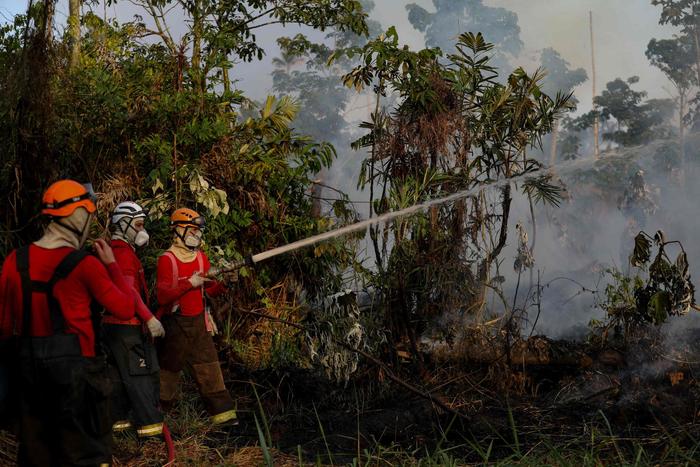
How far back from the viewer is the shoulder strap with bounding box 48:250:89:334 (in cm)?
388

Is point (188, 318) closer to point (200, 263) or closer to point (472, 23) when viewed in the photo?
point (200, 263)

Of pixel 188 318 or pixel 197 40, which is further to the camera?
pixel 197 40

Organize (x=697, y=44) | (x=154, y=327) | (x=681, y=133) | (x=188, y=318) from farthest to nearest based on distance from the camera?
(x=681, y=133)
(x=697, y=44)
(x=188, y=318)
(x=154, y=327)

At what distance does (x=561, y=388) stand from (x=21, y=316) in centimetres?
490

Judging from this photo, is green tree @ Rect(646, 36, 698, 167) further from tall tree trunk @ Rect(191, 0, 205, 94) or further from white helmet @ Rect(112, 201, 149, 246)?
white helmet @ Rect(112, 201, 149, 246)

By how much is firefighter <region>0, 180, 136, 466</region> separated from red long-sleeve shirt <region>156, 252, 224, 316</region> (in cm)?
182

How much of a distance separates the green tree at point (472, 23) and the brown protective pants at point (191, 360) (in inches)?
1318

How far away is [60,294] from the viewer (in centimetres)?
392

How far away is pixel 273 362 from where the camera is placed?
769cm

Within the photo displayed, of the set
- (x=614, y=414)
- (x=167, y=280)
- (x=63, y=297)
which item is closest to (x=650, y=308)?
(x=614, y=414)

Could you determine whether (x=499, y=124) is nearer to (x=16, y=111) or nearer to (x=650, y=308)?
(x=650, y=308)

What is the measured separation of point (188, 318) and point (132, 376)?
0.85 metres

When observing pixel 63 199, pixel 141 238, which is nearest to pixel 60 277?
pixel 63 199

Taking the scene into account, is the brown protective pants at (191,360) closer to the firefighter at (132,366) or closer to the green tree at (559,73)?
the firefighter at (132,366)
